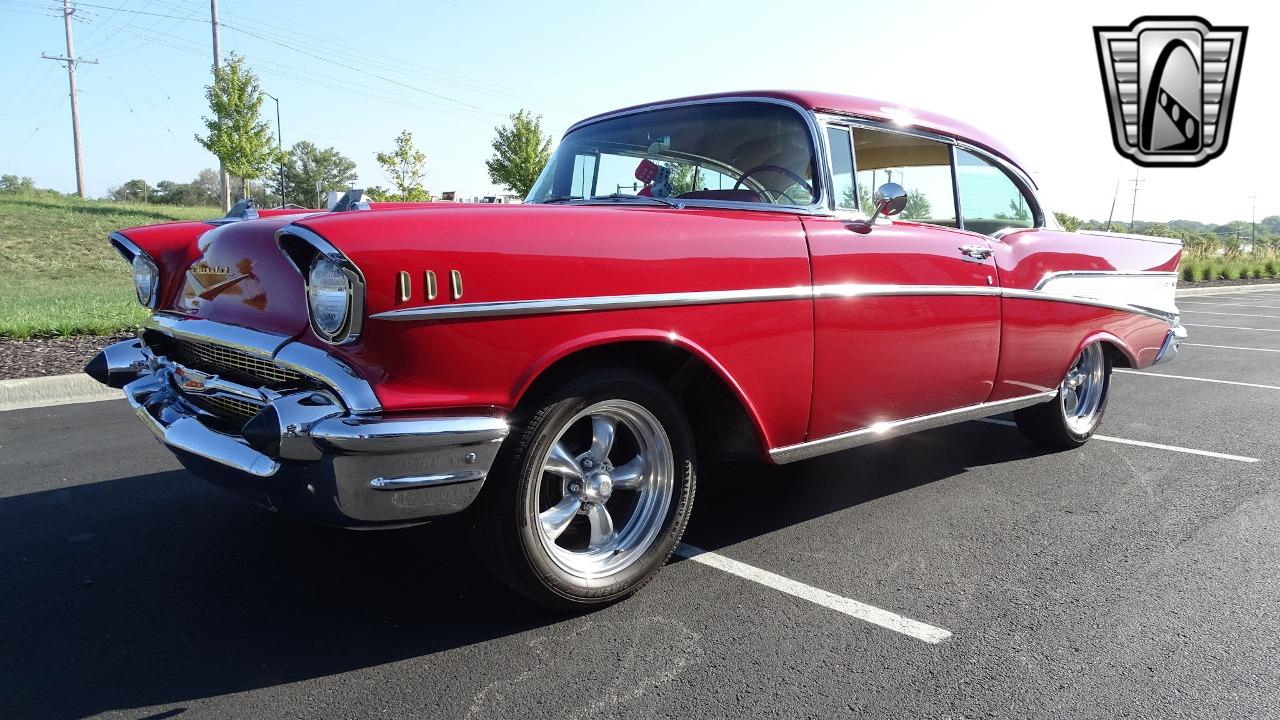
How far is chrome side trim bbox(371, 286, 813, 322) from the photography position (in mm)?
2156

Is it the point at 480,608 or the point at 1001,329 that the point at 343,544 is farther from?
the point at 1001,329

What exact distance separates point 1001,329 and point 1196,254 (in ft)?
97.8

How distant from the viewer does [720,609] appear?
8.65 feet

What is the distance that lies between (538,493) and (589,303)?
0.55 m

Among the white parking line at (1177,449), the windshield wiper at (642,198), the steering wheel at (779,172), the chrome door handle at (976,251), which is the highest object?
the steering wheel at (779,172)

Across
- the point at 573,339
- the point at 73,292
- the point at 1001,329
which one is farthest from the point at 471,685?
the point at 73,292

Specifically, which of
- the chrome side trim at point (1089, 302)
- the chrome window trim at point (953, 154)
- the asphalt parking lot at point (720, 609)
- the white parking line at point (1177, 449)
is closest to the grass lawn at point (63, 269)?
the asphalt parking lot at point (720, 609)

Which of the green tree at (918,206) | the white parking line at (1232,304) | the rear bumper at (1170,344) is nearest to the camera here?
the green tree at (918,206)

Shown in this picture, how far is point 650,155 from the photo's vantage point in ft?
11.7

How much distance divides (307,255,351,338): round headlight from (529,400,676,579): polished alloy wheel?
0.71 meters

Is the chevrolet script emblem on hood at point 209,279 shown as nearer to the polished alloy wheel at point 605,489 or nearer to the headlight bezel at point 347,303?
the headlight bezel at point 347,303

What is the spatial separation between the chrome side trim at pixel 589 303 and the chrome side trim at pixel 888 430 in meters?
0.54

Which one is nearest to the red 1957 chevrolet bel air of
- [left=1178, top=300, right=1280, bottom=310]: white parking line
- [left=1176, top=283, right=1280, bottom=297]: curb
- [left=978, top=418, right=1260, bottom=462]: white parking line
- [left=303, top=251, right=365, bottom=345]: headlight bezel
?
[left=303, top=251, right=365, bottom=345]: headlight bezel

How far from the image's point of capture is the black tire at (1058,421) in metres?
4.53
